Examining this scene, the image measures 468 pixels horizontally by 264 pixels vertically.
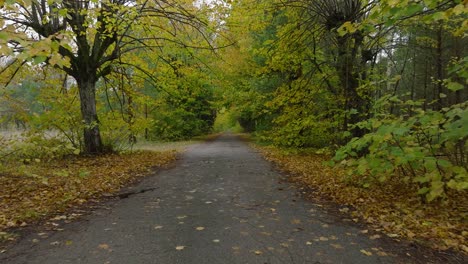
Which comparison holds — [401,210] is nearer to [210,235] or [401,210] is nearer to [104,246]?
[210,235]

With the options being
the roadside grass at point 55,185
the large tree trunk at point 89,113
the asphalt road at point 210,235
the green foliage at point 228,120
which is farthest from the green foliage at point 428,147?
the green foliage at point 228,120

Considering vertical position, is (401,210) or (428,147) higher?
(428,147)

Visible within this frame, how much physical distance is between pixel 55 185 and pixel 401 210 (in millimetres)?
7627

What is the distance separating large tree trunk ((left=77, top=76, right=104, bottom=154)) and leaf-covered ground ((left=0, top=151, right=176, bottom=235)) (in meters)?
0.90

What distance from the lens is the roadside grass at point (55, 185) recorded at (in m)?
5.55

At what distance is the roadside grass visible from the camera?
5.55m

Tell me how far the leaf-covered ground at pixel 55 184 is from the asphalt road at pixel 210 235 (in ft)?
2.53

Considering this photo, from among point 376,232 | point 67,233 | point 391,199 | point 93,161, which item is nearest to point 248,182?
point 391,199

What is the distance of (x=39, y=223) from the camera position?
17.4 feet

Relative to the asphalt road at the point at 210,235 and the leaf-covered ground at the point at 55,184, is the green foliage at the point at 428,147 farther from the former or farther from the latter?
the leaf-covered ground at the point at 55,184

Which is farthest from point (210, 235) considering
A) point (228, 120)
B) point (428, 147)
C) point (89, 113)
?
point (228, 120)

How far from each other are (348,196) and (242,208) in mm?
2387

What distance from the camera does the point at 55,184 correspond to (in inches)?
316

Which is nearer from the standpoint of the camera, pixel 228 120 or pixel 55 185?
pixel 55 185
